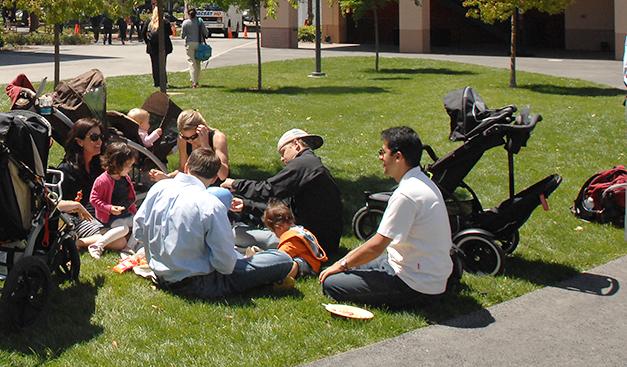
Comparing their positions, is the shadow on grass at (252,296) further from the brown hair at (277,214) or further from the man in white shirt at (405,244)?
the brown hair at (277,214)

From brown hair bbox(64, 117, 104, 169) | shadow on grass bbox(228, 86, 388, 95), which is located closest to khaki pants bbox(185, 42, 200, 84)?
shadow on grass bbox(228, 86, 388, 95)

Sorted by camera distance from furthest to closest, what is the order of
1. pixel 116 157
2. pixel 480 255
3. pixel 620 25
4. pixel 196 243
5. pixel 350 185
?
pixel 620 25 → pixel 350 185 → pixel 116 157 → pixel 480 255 → pixel 196 243

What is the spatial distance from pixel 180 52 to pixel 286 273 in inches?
1175

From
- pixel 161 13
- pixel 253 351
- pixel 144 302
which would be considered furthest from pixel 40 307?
pixel 161 13

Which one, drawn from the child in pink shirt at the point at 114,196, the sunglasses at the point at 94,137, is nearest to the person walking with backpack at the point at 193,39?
the sunglasses at the point at 94,137

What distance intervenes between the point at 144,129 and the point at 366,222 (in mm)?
2941

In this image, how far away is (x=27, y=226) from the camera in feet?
21.5

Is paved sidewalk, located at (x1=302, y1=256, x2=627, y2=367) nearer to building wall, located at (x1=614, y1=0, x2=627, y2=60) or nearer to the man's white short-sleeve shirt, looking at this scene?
the man's white short-sleeve shirt

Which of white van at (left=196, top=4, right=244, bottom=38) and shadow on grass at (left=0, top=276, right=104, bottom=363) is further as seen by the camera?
white van at (left=196, top=4, right=244, bottom=38)

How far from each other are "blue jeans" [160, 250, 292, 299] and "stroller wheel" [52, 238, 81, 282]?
0.72m

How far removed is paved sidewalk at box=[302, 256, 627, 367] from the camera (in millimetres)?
6000

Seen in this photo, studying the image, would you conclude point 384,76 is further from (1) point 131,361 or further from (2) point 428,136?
(1) point 131,361

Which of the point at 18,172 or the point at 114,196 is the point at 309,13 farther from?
the point at 18,172

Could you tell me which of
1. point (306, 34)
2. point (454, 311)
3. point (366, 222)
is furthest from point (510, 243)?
point (306, 34)
